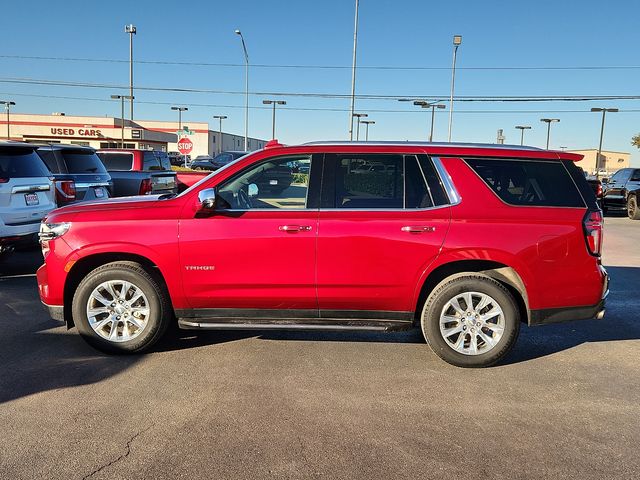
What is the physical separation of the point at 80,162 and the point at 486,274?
859cm

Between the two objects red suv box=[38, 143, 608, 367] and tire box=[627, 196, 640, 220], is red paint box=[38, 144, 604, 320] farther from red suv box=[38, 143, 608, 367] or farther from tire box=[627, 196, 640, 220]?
tire box=[627, 196, 640, 220]

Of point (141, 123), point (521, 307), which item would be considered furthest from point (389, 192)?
point (141, 123)

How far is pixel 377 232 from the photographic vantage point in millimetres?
4176

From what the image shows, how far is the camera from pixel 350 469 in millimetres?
2842

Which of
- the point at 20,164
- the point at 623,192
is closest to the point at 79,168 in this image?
the point at 20,164

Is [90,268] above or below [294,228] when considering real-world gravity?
below

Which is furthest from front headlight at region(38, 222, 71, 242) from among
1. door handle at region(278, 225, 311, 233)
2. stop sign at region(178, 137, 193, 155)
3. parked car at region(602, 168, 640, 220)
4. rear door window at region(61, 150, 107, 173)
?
stop sign at region(178, 137, 193, 155)

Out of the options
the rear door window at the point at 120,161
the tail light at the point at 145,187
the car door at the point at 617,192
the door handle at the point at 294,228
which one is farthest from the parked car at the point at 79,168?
the car door at the point at 617,192

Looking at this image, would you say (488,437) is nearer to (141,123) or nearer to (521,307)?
(521,307)

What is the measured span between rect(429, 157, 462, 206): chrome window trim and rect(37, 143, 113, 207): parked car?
7.17 meters

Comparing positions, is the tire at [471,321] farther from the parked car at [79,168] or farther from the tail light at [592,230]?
the parked car at [79,168]

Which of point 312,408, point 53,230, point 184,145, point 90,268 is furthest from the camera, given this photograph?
point 184,145

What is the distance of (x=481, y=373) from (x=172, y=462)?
2.60 metres

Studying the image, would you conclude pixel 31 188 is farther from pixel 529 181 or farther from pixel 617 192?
pixel 617 192
